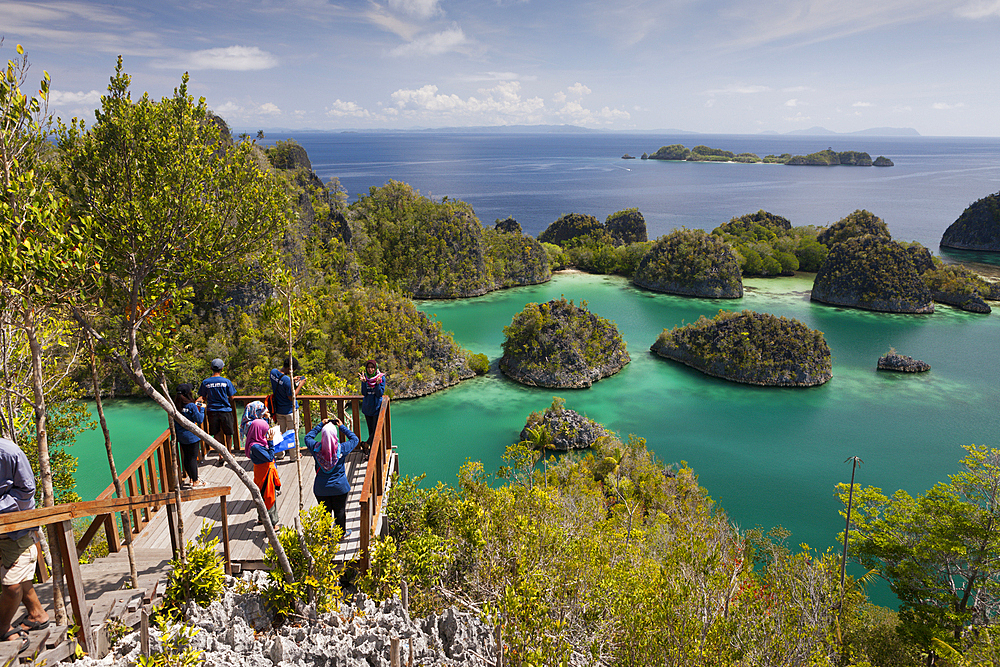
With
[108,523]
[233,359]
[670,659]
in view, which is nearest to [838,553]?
A: [670,659]

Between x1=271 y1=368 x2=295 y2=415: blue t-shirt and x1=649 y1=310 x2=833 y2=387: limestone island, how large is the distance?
1178 inches

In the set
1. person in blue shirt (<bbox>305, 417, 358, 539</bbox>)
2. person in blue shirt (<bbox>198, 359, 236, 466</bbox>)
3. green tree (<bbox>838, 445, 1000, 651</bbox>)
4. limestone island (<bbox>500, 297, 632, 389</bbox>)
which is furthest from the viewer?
limestone island (<bbox>500, 297, 632, 389</bbox>)

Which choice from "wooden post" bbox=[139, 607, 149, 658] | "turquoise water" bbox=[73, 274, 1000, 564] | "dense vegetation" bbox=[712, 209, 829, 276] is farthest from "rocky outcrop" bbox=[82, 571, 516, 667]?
"dense vegetation" bbox=[712, 209, 829, 276]

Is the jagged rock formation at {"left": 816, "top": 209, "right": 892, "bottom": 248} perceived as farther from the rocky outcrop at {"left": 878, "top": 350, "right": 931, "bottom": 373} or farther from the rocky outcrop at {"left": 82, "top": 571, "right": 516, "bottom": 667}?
the rocky outcrop at {"left": 82, "top": 571, "right": 516, "bottom": 667}

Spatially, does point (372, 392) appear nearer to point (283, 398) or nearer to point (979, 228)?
point (283, 398)

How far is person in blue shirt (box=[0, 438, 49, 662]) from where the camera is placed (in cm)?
558

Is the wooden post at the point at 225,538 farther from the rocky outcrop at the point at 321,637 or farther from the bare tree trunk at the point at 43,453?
the bare tree trunk at the point at 43,453

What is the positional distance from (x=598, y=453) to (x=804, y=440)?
11517 mm

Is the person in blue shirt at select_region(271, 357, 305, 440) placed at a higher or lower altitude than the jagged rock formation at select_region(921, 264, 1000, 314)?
higher

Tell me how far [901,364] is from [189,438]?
4064 cm

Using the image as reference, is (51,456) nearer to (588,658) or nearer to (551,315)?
(588,658)

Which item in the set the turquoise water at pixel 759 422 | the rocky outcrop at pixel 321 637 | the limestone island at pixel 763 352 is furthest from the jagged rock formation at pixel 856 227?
the rocky outcrop at pixel 321 637

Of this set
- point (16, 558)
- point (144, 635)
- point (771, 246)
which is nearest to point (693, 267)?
point (771, 246)

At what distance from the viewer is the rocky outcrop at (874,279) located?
4934 centimetres
